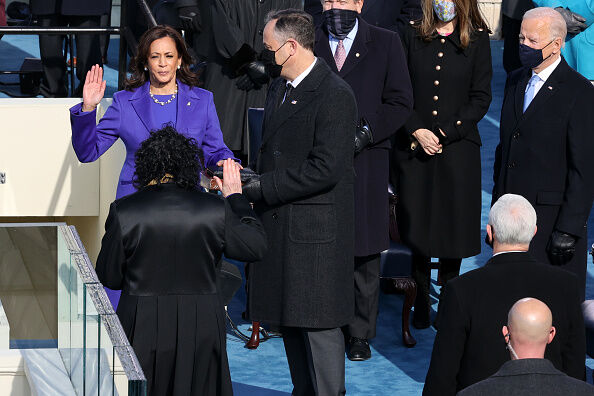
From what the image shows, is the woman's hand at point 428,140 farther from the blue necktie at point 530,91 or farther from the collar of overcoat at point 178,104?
the collar of overcoat at point 178,104

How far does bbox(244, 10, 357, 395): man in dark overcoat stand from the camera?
15.3ft

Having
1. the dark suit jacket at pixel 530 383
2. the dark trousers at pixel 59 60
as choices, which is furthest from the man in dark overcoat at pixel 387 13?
the dark suit jacket at pixel 530 383

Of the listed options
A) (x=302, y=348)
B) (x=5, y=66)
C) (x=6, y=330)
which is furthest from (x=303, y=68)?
(x=5, y=66)

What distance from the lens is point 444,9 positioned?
235 inches

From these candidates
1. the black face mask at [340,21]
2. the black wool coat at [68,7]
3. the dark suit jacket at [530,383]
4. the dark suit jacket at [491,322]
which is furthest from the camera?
the black wool coat at [68,7]

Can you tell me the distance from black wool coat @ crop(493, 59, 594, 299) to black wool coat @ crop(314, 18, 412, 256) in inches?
23.1

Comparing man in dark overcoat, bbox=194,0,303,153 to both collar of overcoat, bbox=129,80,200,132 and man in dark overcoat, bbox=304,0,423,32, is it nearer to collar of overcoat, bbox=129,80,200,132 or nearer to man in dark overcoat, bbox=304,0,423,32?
man in dark overcoat, bbox=304,0,423,32

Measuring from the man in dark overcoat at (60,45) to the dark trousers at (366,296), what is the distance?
8.41ft

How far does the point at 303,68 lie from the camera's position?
4.73m

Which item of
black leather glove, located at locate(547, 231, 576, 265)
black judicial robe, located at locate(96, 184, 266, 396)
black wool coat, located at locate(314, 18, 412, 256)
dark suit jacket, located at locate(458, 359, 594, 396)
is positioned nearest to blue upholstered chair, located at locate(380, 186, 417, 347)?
black wool coat, located at locate(314, 18, 412, 256)

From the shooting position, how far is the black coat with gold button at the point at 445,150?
20.1 ft

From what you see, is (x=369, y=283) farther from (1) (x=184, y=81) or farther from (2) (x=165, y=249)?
(2) (x=165, y=249)

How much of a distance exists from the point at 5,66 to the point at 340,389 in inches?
238

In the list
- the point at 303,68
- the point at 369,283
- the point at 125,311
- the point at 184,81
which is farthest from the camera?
the point at 369,283
